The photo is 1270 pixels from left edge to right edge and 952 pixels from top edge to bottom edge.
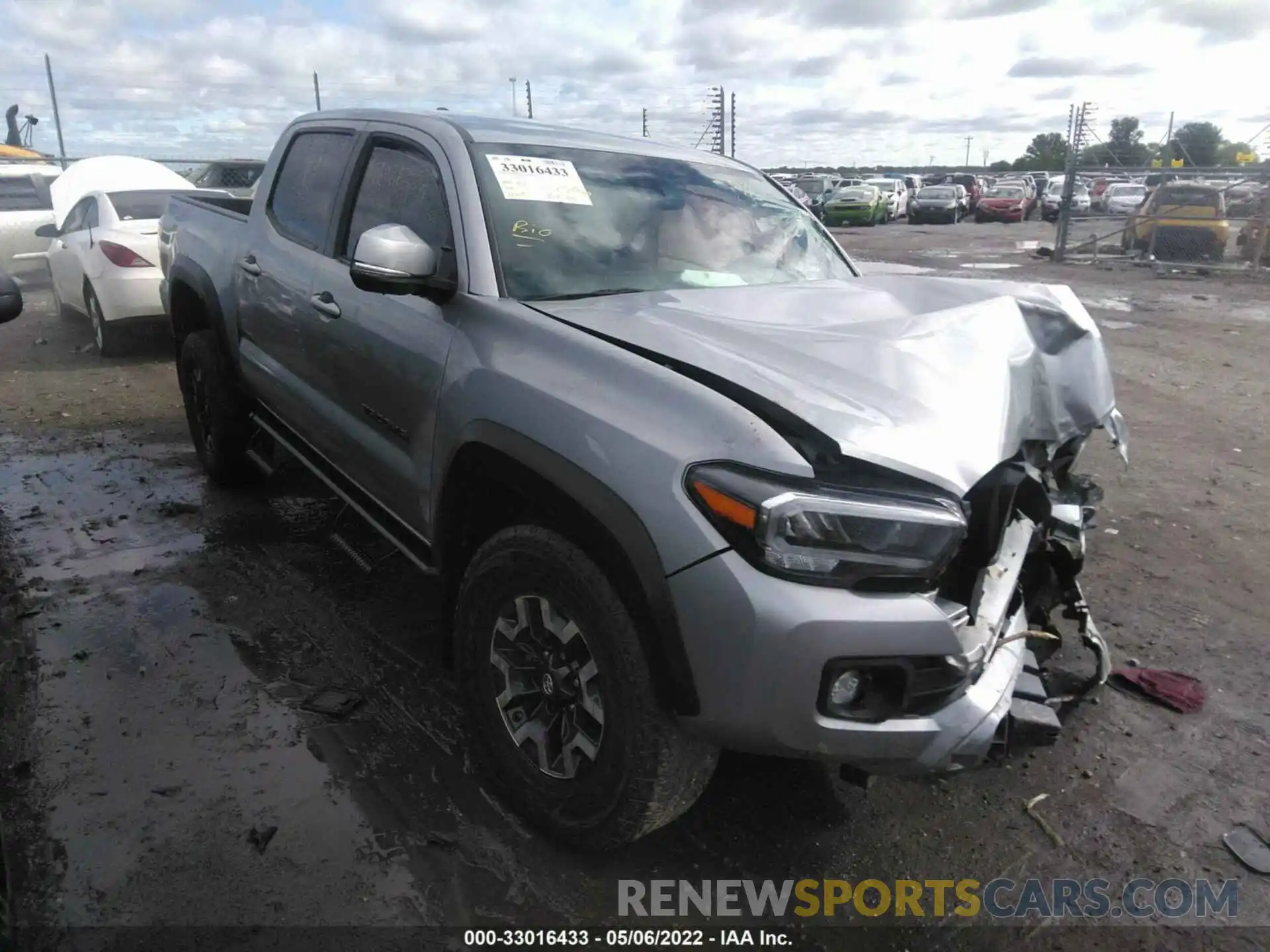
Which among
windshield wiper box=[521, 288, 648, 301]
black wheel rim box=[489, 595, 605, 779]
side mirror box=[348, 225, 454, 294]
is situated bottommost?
black wheel rim box=[489, 595, 605, 779]

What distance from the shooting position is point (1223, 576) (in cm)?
434

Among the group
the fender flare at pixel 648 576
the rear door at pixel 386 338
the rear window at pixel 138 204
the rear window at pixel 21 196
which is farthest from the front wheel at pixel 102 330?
the fender flare at pixel 648 576

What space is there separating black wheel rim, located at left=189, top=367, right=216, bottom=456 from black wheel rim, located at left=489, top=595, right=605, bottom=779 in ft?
10.4

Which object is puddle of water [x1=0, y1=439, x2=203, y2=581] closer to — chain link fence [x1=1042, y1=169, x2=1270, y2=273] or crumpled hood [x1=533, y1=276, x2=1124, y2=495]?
crumpled hood [x1=533, y1=276, x2=1124, y2=495]

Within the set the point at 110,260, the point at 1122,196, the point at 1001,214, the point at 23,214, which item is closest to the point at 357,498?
the point at 110,260

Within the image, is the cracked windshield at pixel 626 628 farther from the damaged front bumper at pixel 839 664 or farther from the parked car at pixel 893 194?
the parked car at pixel 893 194

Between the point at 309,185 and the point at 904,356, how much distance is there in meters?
2.86

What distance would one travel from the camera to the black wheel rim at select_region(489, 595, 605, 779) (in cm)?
238

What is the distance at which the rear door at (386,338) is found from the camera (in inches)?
116

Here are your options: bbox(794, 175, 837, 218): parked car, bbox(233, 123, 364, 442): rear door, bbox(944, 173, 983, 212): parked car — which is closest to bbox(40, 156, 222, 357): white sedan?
bbox(233, 123, 364, 442): rear door

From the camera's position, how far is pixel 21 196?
518 inches

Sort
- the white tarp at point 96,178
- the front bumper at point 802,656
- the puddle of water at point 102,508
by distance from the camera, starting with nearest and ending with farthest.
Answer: the front bumper at point 802,656
the puddle of water at point 102,508
the white tarp at point 96,178

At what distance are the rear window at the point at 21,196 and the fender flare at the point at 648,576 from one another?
46.3 feet

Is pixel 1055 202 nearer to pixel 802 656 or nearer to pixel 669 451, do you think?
pixel 669 451
